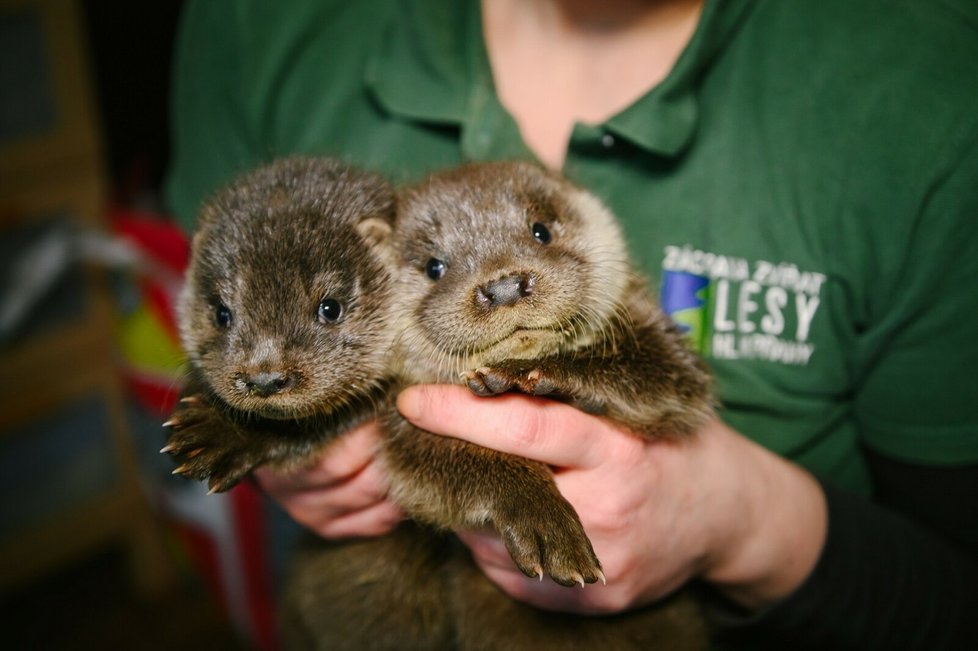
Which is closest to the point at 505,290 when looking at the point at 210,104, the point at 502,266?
the point at 502,266

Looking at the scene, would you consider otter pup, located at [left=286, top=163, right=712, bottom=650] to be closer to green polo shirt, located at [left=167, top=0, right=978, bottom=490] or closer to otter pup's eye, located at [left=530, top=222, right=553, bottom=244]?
otter pup's eye, located at [left=530, top=222, right=553, bottom=244]

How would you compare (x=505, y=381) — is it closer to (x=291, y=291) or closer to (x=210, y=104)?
(x=291, y=291)

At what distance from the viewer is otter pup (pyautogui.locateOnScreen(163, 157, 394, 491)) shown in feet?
3.87

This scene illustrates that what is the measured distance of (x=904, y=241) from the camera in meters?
1.29

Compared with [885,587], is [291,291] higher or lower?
higher

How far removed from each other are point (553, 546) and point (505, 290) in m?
0.36

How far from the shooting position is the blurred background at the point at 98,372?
278cm

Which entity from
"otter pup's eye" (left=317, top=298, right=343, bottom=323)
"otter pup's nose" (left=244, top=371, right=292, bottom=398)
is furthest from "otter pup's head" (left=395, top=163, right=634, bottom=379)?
"otter pup's nose" (left=244, top=371, right=292, bottom=398)

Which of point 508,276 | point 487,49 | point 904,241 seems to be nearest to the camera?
point 508,276

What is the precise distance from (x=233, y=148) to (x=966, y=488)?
5.19 ft

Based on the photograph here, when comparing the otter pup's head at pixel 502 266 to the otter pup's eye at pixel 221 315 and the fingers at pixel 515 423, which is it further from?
the otter pup's eye at pixel 221 315

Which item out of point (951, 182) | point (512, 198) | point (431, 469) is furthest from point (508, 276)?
point (951, 182)

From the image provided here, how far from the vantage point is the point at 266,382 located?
3.74 ft

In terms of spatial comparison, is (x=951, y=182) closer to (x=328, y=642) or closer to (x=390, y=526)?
(x=390, y=526)
